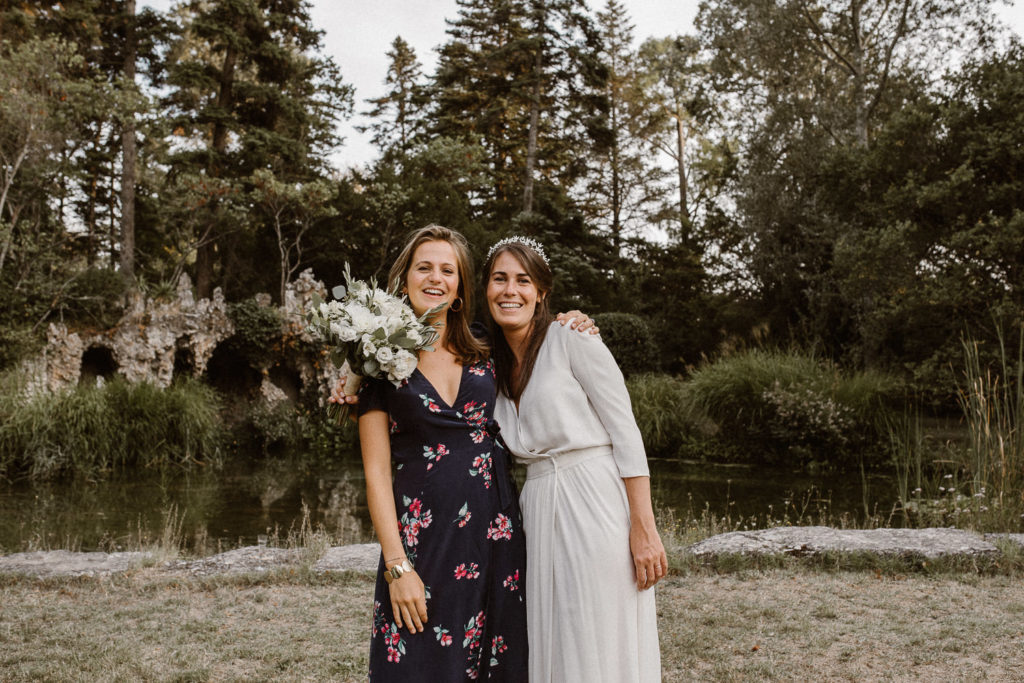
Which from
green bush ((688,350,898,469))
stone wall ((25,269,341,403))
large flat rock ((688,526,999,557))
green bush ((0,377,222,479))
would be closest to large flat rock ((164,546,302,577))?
large flat rock ((688,526,999,557))

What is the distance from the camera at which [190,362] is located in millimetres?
13578

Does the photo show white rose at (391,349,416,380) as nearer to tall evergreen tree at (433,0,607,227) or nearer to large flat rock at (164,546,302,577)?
large flat rock at (164,546,302,577)

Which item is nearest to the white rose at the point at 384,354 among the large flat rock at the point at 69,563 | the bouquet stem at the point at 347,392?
the bouquet stem at the point at 347,392

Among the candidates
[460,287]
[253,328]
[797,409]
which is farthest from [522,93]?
[460,287]

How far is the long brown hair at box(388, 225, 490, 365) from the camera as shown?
2.40 meters

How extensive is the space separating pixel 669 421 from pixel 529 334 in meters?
10.4

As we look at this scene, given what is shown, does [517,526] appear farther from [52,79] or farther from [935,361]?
[52,79]

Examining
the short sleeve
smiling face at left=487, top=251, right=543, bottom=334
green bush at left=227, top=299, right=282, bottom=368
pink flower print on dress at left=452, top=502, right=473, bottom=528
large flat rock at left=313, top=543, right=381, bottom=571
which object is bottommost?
large flat rock at left=313, top=543, right=381, bottom=571

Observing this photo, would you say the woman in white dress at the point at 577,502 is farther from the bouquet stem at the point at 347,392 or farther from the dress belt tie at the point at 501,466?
the bouquet stem at the point at 347,392

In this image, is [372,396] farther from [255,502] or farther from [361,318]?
[255,502]

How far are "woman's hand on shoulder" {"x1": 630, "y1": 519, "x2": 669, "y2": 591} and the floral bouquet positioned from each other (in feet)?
2.77

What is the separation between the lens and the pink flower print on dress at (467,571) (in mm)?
2172

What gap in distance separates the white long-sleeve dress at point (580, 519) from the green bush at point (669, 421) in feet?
32.7

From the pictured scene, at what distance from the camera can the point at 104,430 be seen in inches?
407
